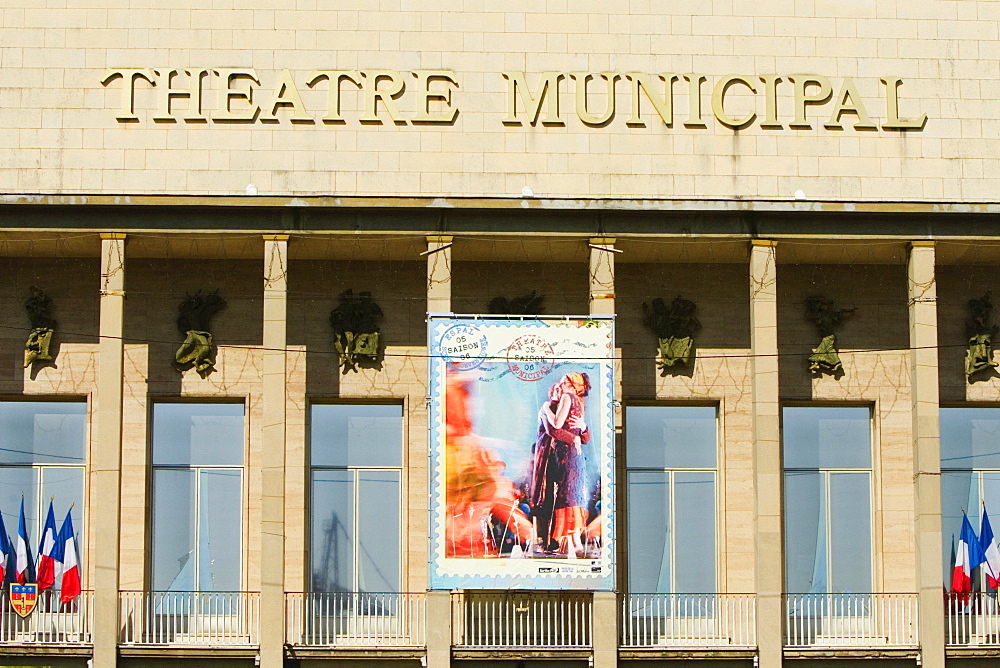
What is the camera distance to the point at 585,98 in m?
34.7

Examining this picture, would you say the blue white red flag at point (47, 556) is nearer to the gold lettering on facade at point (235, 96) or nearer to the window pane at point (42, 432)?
the window pane at point (42, 432)

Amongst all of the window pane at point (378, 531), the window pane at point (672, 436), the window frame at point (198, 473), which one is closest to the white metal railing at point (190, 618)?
the window frame at point (198, 473)

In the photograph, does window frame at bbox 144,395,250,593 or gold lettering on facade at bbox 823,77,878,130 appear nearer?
gold lettering on facade at bbox 823,77,878,130

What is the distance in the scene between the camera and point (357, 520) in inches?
1393

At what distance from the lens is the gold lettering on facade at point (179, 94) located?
34.4 meters

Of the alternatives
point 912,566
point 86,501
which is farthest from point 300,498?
point 912,566

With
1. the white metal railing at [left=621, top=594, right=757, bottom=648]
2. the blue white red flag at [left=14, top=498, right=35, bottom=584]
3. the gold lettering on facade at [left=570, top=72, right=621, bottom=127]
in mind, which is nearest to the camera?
the white metal railing at [left=621, top=594, right=757, bottom=648]

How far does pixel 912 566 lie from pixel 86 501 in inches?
587

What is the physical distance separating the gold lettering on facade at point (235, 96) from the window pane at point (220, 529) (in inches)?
253

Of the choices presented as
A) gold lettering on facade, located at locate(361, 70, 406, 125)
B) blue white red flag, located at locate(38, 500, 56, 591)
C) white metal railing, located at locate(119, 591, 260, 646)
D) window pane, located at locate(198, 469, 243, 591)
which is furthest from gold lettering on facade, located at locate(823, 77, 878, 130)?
blue white red flag, located at locate(38, 500, 56, 591)

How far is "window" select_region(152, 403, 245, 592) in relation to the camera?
1382 inches

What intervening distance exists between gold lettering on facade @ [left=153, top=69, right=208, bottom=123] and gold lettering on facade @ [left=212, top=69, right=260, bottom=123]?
314mm

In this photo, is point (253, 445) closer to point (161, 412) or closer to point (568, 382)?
point (161, 412)

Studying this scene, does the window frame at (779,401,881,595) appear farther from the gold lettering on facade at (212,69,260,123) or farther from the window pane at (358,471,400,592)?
the gold lettering on facade at (212,69,260,123)
